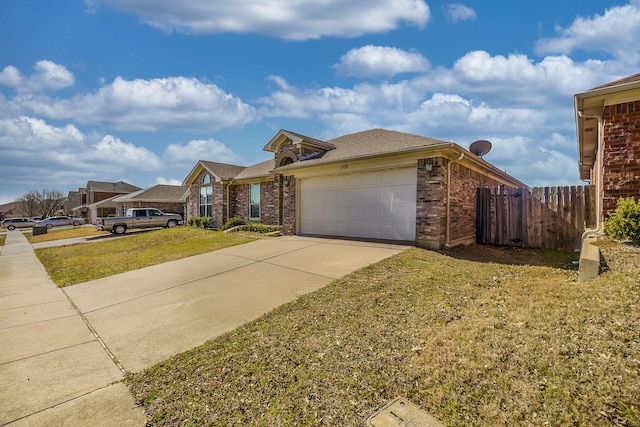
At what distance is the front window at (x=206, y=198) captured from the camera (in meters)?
21.5

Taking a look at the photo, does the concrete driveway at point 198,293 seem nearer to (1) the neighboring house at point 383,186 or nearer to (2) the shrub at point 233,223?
(1) the neighboring house at point 383,186

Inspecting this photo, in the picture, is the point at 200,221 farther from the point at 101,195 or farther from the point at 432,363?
the point at 101,195

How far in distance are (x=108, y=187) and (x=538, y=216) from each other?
54.8 m

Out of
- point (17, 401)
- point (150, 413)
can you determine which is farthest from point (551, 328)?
point (17, 401)

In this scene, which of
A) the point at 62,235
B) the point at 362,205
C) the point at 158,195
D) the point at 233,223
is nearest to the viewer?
the point at 362,205

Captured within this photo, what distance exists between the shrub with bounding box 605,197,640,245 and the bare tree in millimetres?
80362

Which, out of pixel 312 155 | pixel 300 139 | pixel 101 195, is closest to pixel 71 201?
pixel 101 195

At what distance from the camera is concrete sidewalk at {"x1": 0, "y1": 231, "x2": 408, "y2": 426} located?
9.80 feet

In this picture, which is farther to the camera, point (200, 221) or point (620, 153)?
point (200, 221)

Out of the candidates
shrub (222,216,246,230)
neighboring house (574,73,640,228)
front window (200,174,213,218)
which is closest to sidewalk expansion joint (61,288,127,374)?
neighboring house (574,73,640,228)

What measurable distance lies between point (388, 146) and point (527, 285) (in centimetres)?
699

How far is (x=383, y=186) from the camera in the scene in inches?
409

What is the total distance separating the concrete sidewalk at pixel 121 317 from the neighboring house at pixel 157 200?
24.6 metres

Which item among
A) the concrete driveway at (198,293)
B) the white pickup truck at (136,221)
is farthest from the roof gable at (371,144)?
the white pickup truck at (136,221)
